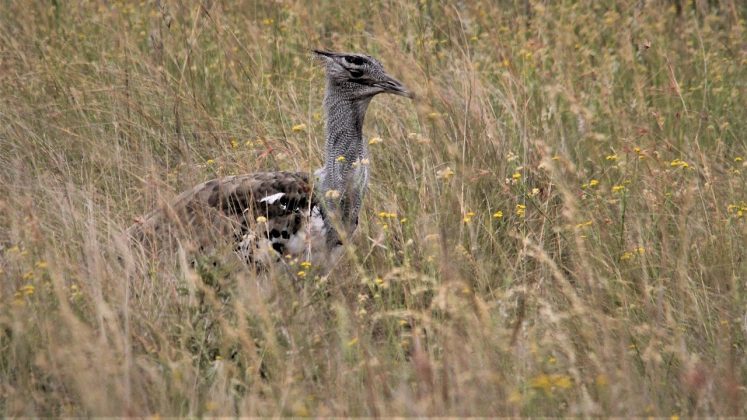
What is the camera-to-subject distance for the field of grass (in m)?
3.73

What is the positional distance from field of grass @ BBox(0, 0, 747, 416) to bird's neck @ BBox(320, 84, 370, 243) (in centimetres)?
20

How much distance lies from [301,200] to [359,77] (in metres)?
0.68

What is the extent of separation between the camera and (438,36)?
7.61m

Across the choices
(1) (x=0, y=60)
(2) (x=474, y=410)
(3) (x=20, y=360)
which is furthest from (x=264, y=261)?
(1) (x=0, y=60)

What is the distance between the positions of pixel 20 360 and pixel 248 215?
4.83ft

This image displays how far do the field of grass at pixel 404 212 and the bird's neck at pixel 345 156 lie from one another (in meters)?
0.20

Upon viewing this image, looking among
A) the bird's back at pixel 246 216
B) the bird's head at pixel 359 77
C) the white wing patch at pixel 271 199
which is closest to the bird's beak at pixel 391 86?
the bird's head at pixel 359 77

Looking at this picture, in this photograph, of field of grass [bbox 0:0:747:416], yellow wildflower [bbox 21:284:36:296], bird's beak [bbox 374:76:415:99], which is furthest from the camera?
bird's beak [bbox 374:76:415:99]

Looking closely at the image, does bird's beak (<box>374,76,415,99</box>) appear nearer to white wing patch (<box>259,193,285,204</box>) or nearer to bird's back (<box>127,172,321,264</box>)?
bird's back (<box>127,172,321,264</box>)

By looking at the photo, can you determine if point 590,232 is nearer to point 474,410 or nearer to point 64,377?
point 474,410

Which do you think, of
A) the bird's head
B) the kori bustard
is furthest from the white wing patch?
the bird's head

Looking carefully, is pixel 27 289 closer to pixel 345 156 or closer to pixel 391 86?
pixel 345 156

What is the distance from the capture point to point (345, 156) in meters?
5.36

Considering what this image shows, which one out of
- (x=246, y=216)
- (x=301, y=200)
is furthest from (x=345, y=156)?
(x=246, y=216)
